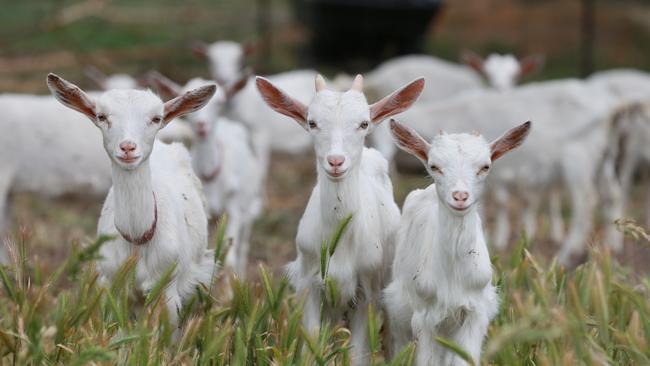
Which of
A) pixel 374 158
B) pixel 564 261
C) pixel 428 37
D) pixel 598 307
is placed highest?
pixel 428 37

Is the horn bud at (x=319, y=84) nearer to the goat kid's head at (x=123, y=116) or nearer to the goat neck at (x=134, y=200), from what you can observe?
the goat kid's head at (x=123, y=116)

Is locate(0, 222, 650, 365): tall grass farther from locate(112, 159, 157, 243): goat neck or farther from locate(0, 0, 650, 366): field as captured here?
locate(112, 159, 157, 243): goat neck

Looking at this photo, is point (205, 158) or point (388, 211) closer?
point (388, 211)

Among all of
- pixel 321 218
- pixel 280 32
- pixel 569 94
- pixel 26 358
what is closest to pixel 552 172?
pixel 569 94

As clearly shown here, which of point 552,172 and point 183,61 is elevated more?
point 183,61

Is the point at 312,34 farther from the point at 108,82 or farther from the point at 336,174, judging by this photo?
the point at 336,174

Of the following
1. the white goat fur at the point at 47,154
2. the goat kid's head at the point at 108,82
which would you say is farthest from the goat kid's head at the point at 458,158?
the goat kid's head at the point at 108,82

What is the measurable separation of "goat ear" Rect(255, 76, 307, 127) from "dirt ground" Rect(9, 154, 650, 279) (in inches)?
→ 93.4

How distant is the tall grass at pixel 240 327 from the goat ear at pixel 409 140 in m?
0.52

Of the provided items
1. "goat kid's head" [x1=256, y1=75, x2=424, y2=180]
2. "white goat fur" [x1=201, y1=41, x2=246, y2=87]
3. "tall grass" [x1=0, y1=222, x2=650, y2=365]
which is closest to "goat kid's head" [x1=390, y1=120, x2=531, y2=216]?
"goat kid's head" [x1=256, y1=75, x2=424, y2=180]

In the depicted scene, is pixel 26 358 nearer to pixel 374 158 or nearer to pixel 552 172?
pixel 374 158

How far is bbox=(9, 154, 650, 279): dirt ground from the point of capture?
7.98 meters

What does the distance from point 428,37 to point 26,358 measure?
14.7m

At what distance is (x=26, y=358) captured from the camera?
12.5 feet
